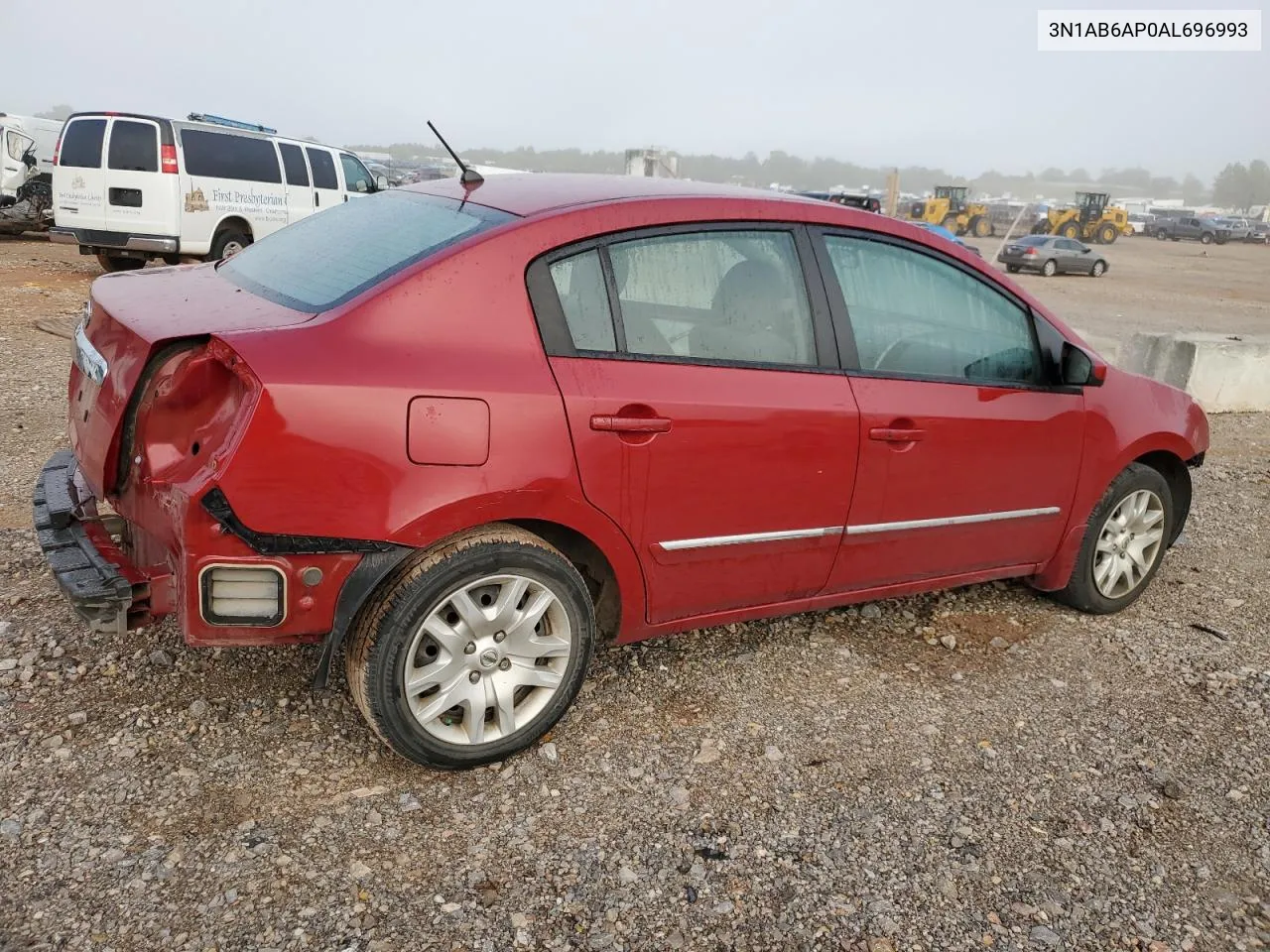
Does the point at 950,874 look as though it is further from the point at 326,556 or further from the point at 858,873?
the point at 326,556

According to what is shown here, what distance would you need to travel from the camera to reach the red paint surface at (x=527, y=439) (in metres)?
2.50

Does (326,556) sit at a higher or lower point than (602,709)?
higher

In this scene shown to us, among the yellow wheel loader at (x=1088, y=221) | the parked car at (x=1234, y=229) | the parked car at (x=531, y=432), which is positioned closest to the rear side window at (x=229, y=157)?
the parked car at (x=531, y=432)

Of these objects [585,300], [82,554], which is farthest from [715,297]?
[82,554]

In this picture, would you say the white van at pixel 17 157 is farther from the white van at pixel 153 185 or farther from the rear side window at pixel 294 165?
the rear side window at pixel 294 165

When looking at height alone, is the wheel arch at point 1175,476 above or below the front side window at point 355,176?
below

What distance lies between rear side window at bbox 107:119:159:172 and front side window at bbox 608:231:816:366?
11.1 m

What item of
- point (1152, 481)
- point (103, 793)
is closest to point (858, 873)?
point (103, 793)

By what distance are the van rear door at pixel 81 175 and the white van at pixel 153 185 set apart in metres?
0.01

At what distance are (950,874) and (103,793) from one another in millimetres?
2233

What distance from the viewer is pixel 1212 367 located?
28.0 feet

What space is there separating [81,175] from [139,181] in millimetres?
767

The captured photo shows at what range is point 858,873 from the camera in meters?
2.62

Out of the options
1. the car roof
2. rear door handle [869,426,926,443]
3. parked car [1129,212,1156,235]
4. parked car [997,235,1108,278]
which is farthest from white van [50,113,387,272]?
parked car [1129,212,1156,235]
